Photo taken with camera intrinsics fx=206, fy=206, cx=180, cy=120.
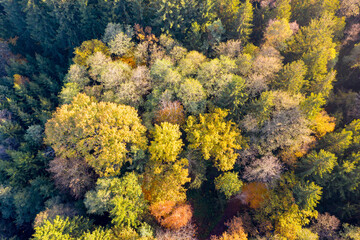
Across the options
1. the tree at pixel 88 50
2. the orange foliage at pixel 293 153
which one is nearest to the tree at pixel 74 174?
the tree at pixel 88 50

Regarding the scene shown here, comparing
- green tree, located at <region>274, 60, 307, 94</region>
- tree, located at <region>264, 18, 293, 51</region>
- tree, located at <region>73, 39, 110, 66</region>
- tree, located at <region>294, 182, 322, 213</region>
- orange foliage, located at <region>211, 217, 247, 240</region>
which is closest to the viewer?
tree, located at <region>294, 182, 322, 213</region>

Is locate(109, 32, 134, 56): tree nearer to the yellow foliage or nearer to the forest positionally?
the forest

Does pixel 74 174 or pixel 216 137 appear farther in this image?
pixel 74 174

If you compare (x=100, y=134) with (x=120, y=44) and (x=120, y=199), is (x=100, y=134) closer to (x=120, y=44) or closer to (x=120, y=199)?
(x=120, y=199)

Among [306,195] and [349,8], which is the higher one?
[349,8]

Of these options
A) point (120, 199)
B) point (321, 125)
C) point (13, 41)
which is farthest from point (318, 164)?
point (13, 41)

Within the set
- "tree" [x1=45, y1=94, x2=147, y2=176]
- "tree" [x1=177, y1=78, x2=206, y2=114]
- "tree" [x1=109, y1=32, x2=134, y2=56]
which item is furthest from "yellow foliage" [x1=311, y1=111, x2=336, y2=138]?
"tree" [x1=109, y1=32, x2=134, y2=56]
